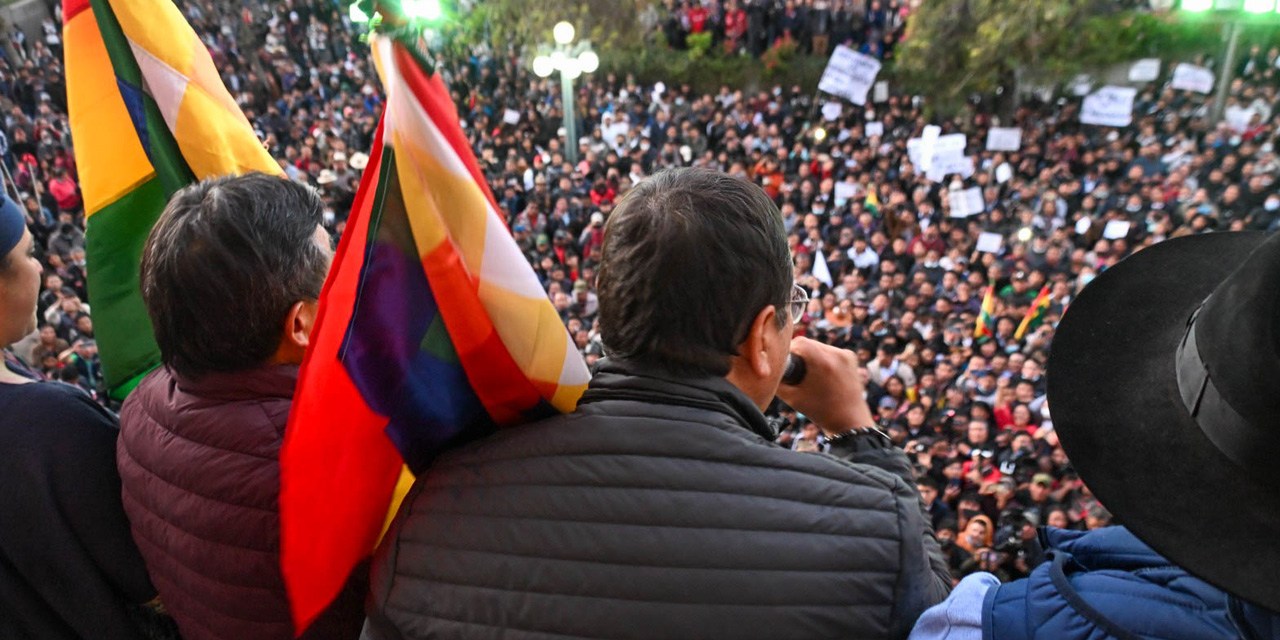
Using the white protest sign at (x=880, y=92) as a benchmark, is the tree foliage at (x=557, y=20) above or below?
above

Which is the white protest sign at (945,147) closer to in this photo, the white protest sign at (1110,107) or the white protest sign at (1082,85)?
the white protest sign at (1110,107)

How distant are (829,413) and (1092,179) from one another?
1037cm

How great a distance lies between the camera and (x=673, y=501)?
1.04 meters

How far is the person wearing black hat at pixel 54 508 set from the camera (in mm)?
1462

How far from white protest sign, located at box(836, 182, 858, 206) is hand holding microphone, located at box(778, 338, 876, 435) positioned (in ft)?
30.3

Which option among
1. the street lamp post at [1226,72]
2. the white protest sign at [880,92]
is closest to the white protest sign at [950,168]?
the white protest sign at [880,92]

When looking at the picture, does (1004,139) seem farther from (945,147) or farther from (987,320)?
(987,320)

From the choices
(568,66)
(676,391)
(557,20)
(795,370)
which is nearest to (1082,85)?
(568,66)

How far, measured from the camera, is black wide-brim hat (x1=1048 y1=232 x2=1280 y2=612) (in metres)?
0.81

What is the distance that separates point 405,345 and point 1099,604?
3.22 feet

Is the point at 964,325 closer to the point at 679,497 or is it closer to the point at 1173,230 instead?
the point at 1173,230

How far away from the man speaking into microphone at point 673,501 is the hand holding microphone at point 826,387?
204mm

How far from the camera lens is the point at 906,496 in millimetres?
1079

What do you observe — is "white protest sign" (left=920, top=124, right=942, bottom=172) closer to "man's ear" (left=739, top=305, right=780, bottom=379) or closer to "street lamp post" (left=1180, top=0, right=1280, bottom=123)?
"street lamp post" (left=1180, top=0, right=1280, bottom=123)
